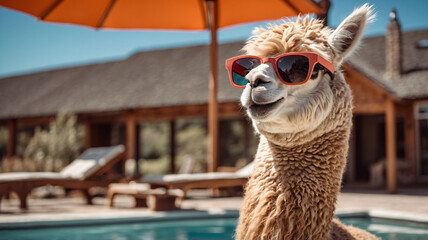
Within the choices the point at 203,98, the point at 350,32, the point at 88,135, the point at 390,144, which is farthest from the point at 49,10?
the point at 88,135

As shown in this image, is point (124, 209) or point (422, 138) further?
point (422, 138)

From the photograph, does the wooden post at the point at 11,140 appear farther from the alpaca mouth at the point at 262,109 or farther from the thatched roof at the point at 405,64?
the alpaca mouth at the point at 262,109

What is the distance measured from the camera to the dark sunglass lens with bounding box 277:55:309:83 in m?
1.98

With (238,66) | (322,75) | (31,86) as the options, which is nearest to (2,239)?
(238,66)

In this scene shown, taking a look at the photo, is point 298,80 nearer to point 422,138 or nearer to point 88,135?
point 422,138

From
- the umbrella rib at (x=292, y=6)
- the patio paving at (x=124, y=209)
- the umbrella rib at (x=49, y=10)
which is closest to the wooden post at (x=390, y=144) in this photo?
the patio paving at (x=124, y=209)

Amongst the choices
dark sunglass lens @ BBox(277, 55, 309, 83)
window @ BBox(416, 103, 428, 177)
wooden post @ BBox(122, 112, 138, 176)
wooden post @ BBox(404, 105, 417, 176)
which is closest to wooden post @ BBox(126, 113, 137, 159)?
wooden post @ BBox(122, 112, 138, 176)

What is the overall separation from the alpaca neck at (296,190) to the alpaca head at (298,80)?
0.17 m

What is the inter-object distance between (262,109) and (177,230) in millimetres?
4472

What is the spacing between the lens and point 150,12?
8.27 m

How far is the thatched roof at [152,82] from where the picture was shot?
1569 centimetres

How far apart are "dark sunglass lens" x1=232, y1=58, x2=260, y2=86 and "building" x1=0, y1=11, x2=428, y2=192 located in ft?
37.1

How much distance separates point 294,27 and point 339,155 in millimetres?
705

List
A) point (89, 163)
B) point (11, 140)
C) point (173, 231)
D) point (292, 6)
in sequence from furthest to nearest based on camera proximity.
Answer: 1. point (11, 140)
2. point (89, 163)
3. point (292, 6)
4. point (173, 231)
